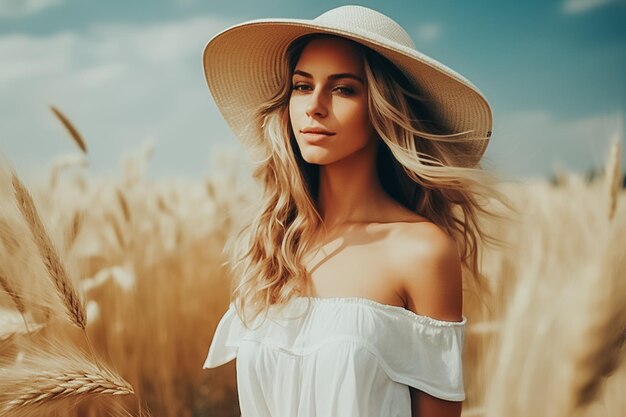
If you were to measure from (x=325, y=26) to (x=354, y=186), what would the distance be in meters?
0.31

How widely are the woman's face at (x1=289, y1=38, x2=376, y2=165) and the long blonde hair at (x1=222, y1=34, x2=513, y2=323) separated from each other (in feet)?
0.09

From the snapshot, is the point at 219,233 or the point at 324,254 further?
the point at 219,233

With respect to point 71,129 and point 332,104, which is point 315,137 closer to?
point 332,104

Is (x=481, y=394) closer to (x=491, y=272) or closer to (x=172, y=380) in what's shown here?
(x=491, y=272)

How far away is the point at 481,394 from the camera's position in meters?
1.82

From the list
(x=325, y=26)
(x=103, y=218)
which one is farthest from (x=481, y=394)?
(x=103, y=218)

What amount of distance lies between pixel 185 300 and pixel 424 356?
1454 mm

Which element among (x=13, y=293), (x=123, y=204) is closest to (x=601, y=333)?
(x=13, y=293)

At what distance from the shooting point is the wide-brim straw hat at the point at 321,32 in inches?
51.7

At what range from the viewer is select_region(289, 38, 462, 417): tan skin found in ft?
4.14

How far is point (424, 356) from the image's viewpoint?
1271 mm

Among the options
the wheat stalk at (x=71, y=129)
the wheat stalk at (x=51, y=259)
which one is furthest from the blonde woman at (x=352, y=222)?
the wheat stalk at (x=71, y=129)

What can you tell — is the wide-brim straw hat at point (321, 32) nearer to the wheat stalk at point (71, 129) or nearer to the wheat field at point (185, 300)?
the wheat field at point (185, 300)

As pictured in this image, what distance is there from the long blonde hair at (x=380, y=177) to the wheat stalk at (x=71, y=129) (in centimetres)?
68
